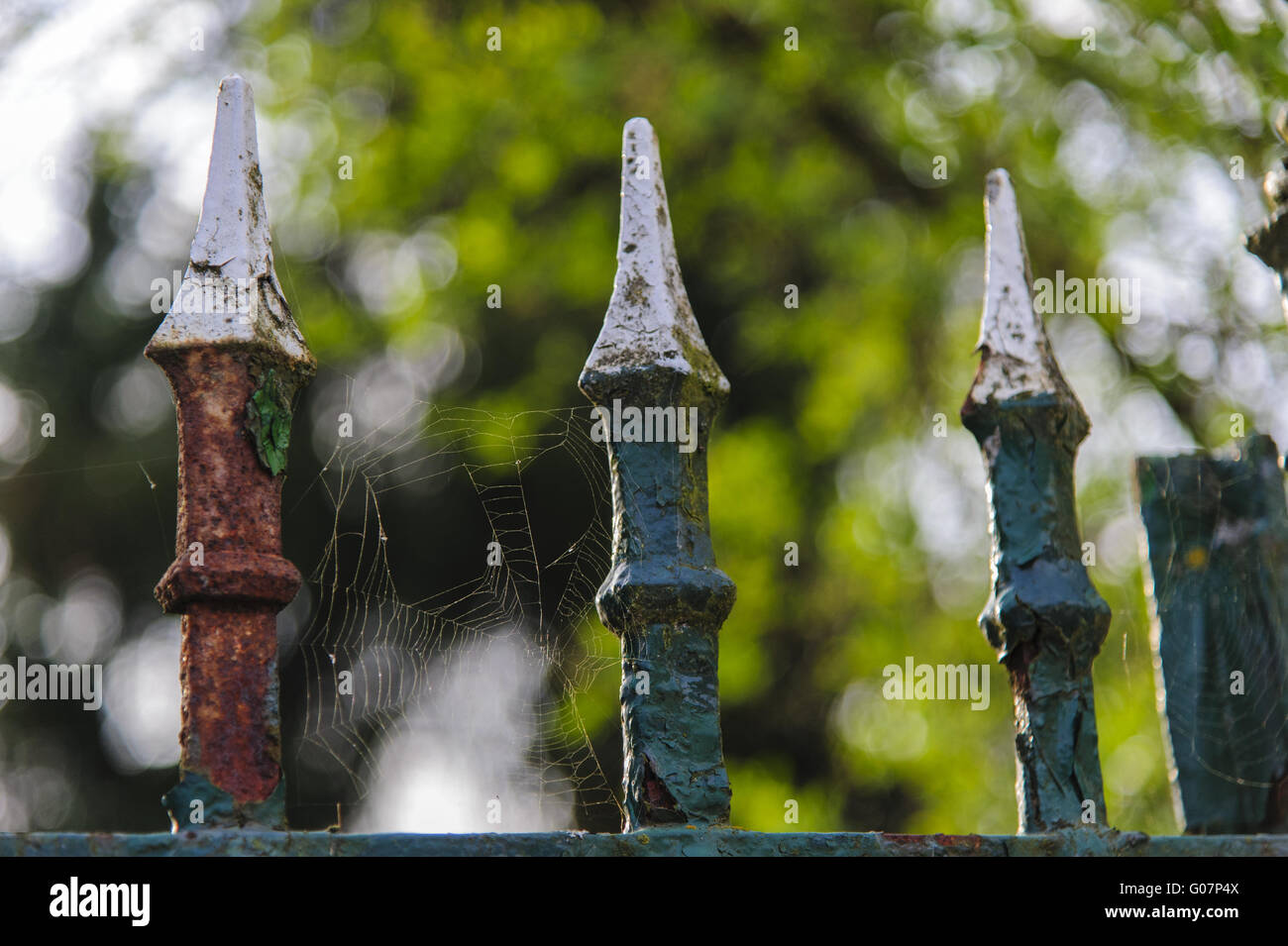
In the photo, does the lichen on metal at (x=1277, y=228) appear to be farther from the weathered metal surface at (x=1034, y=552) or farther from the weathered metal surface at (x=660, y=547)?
the weathered metal surface at (x=660, y=547)

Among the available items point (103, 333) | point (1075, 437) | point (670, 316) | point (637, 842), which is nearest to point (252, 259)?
A: point (670, 316)

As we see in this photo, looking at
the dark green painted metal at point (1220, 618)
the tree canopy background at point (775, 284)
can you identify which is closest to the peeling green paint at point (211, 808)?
the dark green painted metal at point (1220, 618)

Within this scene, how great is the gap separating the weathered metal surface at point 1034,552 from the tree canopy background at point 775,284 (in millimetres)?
4649

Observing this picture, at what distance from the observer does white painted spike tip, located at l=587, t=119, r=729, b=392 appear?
217cm

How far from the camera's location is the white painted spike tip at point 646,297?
85.3 inches

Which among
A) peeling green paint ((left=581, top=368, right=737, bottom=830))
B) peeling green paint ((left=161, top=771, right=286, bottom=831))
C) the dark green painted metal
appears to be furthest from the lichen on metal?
peeling green paint ((left=161, top=771, right=286, bottom=831))

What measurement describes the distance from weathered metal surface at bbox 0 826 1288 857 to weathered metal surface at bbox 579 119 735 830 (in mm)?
99

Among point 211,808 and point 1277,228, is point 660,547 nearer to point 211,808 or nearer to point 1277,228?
point 211,808

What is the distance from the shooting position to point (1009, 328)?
2.49 m

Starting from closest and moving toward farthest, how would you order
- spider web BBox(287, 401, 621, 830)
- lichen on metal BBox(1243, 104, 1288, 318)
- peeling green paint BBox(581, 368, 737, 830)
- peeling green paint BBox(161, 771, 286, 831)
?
peeling green paint BBox(161, 771, 286, 831) → peeling green paint BBox(581, 368, 737, 830) → lichen on metal BBox(1243, 104, 1288, 318) → spider web BBox(287, 401, 621, 830)

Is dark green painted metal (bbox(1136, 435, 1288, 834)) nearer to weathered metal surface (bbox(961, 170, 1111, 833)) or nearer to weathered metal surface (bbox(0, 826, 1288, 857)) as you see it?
weathered metal surface (bbox(961, 170, 1111, 833))

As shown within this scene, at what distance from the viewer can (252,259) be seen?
2105 millimetres

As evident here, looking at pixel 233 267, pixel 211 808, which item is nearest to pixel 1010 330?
pixel 233 267

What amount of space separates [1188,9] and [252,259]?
5783 mm
